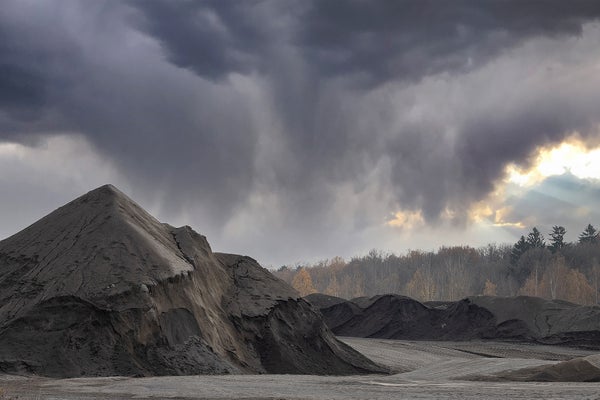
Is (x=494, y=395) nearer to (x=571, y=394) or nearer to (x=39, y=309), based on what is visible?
(x=571, y=394)

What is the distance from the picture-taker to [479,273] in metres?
130

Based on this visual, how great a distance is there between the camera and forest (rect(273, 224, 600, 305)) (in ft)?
356

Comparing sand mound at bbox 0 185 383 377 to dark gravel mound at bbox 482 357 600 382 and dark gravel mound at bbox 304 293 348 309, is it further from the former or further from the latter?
dark gravel mound at bbox 304 293 348 309

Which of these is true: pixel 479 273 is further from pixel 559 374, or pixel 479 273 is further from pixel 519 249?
pixel 559 374

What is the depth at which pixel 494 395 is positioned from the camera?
13.2 meters

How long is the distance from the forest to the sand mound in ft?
276

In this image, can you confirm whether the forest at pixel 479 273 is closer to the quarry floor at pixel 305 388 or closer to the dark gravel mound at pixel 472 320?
the dark gravel mound at pixel 472 320

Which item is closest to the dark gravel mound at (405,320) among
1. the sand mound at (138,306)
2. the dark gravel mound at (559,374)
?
the sand mound at (138,306)

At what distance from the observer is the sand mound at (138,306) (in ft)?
63.0

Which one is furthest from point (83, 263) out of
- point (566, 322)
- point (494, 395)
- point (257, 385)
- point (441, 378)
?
point (566, 322)

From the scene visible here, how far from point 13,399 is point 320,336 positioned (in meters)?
14.4

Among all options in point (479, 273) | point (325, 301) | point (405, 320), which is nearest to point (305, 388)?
point (405, 320)

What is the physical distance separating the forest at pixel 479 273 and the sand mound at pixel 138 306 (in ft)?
276

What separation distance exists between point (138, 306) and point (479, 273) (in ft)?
385
